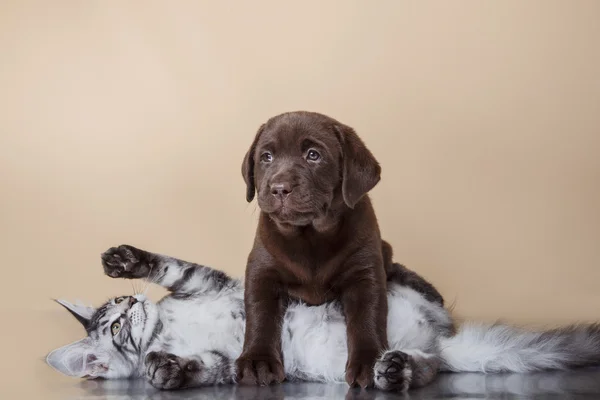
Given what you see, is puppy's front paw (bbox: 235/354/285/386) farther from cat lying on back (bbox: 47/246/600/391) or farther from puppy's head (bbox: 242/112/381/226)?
puppy's head (bbox: 242/112/381/226)

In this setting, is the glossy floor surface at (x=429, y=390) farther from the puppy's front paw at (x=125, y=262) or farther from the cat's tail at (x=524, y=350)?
the puppy's front paw at (x=125, y=262)

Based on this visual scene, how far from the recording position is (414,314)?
14.0 ft

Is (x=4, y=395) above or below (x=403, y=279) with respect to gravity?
below

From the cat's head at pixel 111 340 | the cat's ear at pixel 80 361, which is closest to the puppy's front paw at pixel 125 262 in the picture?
the cat's head at pixel 111 340

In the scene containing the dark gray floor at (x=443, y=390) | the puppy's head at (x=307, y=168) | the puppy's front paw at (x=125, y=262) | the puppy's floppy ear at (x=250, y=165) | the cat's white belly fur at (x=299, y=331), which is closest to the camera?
the dark gray floor at (x=443, y=390)

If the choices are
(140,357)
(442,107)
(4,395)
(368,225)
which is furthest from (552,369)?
(442,107)

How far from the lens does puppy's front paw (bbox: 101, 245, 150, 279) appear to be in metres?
4.46

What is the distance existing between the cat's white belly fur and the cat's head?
9 cm

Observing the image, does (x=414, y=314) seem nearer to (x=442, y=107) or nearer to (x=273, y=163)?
(x=273, y=163)

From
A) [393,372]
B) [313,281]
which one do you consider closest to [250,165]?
[313,281]

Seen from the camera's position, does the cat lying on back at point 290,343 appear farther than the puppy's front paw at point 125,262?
No

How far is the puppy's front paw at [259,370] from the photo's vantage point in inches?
145

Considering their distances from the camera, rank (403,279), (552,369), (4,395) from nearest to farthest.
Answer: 1. (4,395)
2. (552,369)
3. (403,279)

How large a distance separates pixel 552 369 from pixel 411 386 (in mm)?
723
